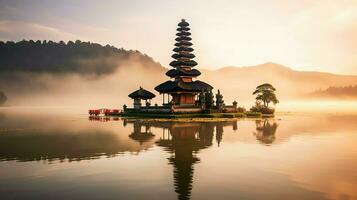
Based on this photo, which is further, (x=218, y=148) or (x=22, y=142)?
(x=22, y=142)

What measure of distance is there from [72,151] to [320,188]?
1571 centimetres

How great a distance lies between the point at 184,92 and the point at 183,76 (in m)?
6.27

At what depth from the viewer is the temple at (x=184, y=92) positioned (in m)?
62.1

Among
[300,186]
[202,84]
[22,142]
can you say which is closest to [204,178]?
[300,186]

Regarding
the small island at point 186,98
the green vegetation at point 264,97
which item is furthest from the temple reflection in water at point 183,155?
the green vegetation at point 264,97

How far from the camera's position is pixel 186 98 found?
6700 cm

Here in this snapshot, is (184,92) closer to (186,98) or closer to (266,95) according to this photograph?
(186,98)

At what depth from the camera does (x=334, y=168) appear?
1791 cm

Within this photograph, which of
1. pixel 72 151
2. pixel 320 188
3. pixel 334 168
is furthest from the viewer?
pixel 72 151

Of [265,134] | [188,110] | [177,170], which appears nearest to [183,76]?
[188,110]

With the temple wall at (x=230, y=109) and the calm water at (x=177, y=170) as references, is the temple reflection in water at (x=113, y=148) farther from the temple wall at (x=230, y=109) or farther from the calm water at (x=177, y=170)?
the temple wall at (x=230, y=109)

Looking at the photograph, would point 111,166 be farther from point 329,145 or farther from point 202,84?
point 202,84

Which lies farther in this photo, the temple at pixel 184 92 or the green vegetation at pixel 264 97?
the green vegetation at pixel 264 97

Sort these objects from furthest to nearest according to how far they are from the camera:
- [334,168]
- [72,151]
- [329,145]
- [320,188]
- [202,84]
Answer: [202,84] < [329,145] < [72,151] < [334,168] < [320,188]
